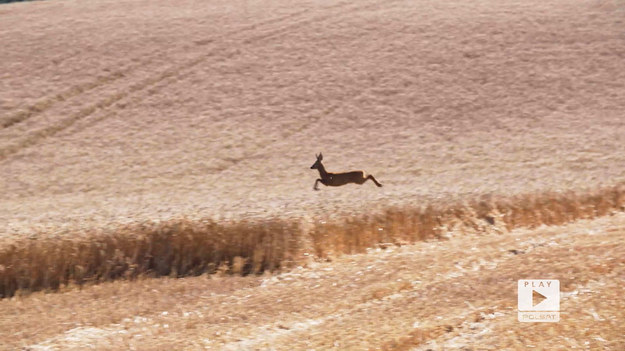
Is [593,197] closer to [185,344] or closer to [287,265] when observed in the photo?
[287,265]

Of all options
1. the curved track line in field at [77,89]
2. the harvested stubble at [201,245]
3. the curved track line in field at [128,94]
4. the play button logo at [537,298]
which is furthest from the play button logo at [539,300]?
the curved track line in field at [77,89]

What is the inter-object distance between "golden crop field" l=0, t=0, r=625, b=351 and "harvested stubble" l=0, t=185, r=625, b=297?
0.12ft

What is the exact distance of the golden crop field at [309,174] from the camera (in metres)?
9.22

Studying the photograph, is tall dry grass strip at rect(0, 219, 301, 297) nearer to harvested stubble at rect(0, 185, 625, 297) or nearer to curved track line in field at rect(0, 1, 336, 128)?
harvested stubble at rect(0, 185, 625, 297)

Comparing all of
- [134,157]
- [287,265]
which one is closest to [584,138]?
[287,265]

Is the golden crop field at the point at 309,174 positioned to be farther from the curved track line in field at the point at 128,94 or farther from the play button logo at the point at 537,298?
the play button logo at the point at 537,298

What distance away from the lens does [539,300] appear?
8211 mm

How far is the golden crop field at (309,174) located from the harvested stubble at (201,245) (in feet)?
0.12

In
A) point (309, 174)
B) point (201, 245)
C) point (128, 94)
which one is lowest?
point (201, 245)

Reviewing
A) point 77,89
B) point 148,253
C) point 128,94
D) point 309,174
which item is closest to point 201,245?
point 148,253

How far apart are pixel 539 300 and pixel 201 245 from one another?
19.8ft

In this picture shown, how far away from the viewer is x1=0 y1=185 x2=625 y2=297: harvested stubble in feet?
39.5

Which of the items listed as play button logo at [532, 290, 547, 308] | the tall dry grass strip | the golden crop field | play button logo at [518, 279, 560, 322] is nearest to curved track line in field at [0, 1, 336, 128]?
the golden crop field

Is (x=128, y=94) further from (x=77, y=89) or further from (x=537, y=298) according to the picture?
(x=537, y=298)
